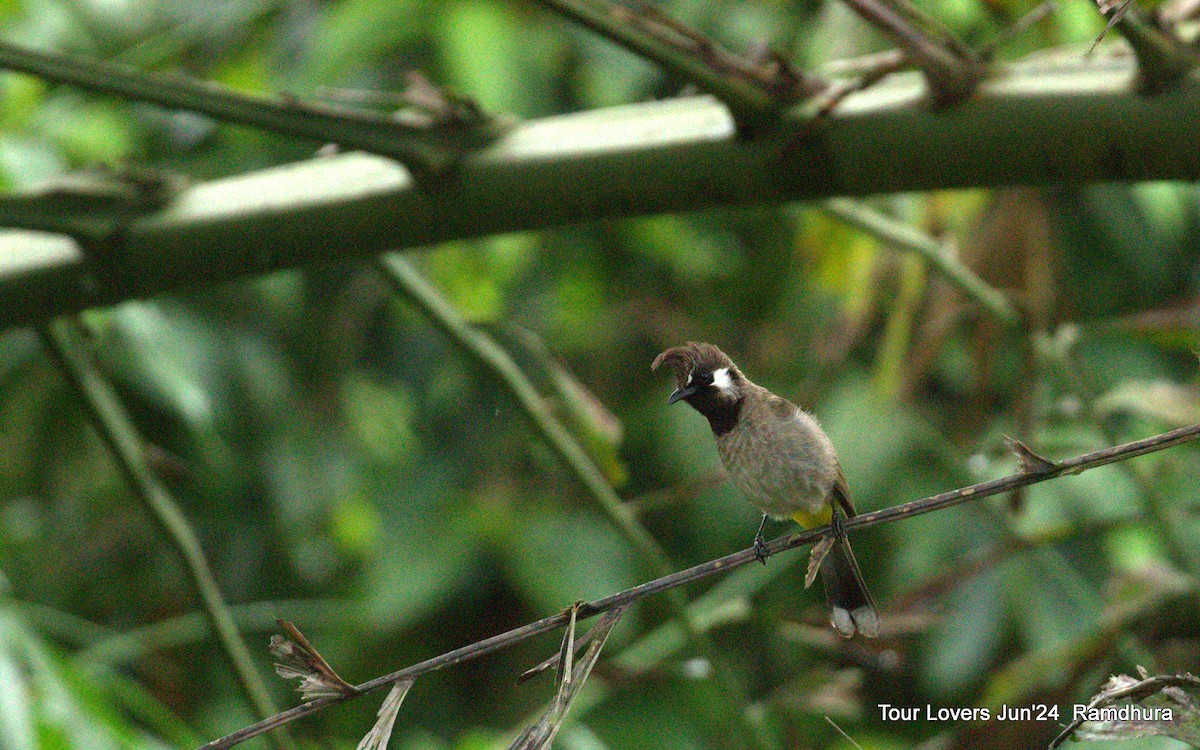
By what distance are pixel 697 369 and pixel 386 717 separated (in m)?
0.40

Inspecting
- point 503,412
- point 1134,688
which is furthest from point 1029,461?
point 503,412

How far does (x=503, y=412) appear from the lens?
4008 mm

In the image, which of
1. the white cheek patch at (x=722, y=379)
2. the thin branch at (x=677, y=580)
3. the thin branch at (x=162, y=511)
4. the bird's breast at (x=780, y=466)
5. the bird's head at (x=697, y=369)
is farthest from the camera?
the thin branch at (x=162, y=511)

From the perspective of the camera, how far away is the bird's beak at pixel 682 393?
108cm

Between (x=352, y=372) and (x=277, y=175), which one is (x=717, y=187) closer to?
(x=277, y=175)

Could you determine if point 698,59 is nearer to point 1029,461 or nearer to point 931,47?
point 931,47

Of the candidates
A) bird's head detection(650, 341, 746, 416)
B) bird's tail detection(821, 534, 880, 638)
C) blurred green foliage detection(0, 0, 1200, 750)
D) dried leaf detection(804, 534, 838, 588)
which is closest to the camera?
dried leaf detection(804, 534, 838, 588)

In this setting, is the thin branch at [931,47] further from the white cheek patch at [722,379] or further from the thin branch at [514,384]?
the thin branch at [514,384]

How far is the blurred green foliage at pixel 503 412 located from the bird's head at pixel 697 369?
4.29 ft

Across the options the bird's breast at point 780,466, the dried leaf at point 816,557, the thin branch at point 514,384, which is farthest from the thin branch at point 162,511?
the dried leaf at point 816,557

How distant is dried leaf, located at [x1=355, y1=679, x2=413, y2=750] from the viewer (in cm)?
82

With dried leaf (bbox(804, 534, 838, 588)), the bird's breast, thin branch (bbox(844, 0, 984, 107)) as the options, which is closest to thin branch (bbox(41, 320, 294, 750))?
the bird's breast

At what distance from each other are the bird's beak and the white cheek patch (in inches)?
1.5

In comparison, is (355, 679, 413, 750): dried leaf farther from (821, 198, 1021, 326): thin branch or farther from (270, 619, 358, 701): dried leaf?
(821, 198, 1021, 326): thin branch
